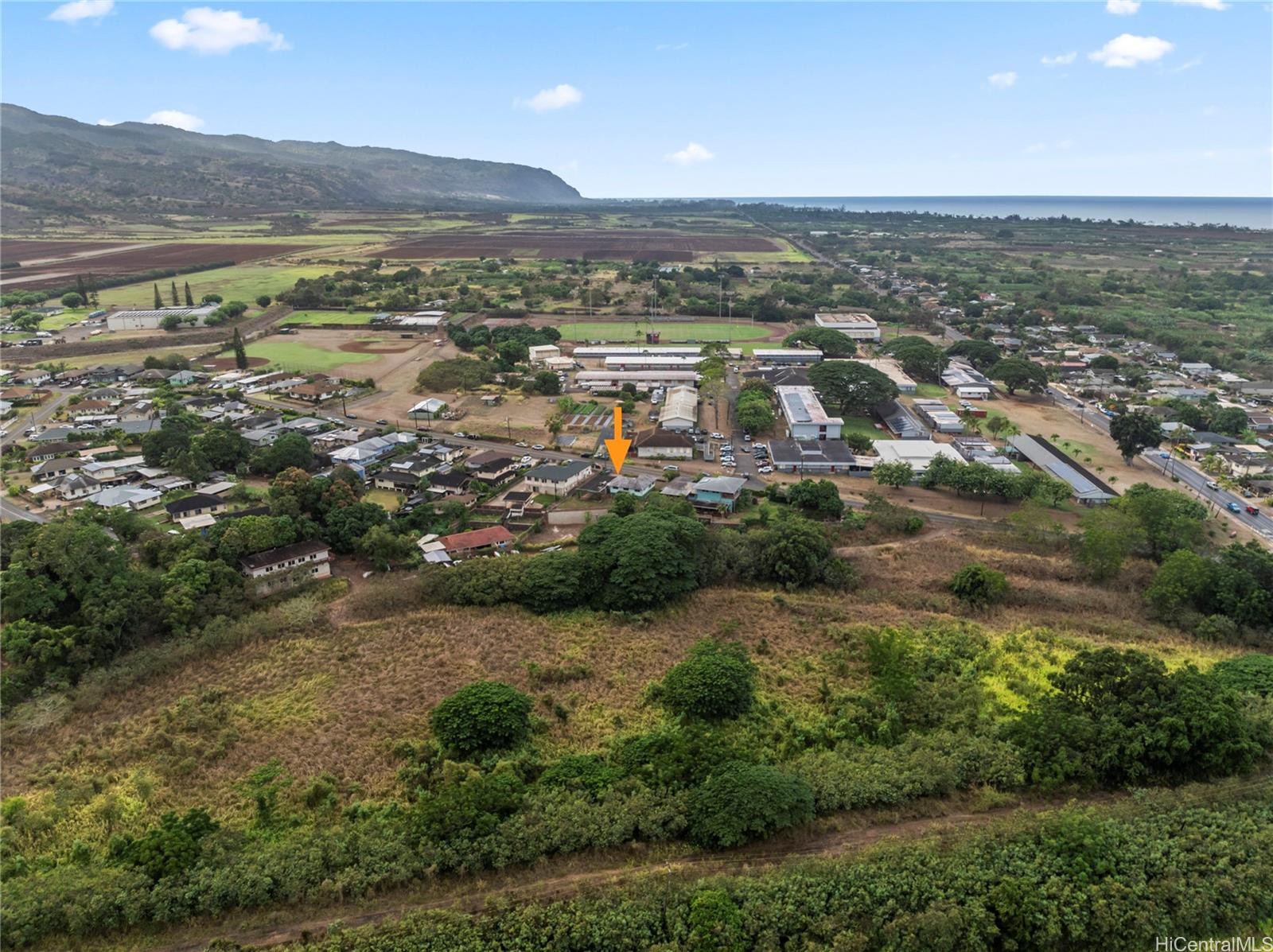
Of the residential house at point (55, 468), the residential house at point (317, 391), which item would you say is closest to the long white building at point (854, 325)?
the residential house at point (317, 391)

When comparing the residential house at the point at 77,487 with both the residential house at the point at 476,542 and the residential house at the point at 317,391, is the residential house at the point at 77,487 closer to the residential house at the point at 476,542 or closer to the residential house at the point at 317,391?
the residential house at the point at 317,391

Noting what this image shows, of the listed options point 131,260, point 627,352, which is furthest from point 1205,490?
point 131,260

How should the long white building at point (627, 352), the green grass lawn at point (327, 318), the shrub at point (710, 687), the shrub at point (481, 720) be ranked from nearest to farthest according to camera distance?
the shrub at point (481, 720) → the shrub at point (710, 687) → the long white building at point (627, 352) → the green grass lawn at point (327, 318)

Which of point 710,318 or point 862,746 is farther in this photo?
point 710,318

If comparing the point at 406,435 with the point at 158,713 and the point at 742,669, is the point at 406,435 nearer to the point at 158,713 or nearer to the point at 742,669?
the point at 158,713

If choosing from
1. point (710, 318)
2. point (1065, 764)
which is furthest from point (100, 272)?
point (1065, 764)

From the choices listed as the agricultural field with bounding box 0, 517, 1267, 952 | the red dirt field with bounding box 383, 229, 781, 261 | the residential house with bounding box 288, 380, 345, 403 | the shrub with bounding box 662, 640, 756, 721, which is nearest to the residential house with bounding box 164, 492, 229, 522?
the agricultural field with bounding box 0, 517, 1267, 952

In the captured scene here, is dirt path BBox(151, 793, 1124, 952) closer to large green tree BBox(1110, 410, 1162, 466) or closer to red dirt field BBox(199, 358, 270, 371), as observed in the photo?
large green tree BBox(1110, 410, 1162, 466)
